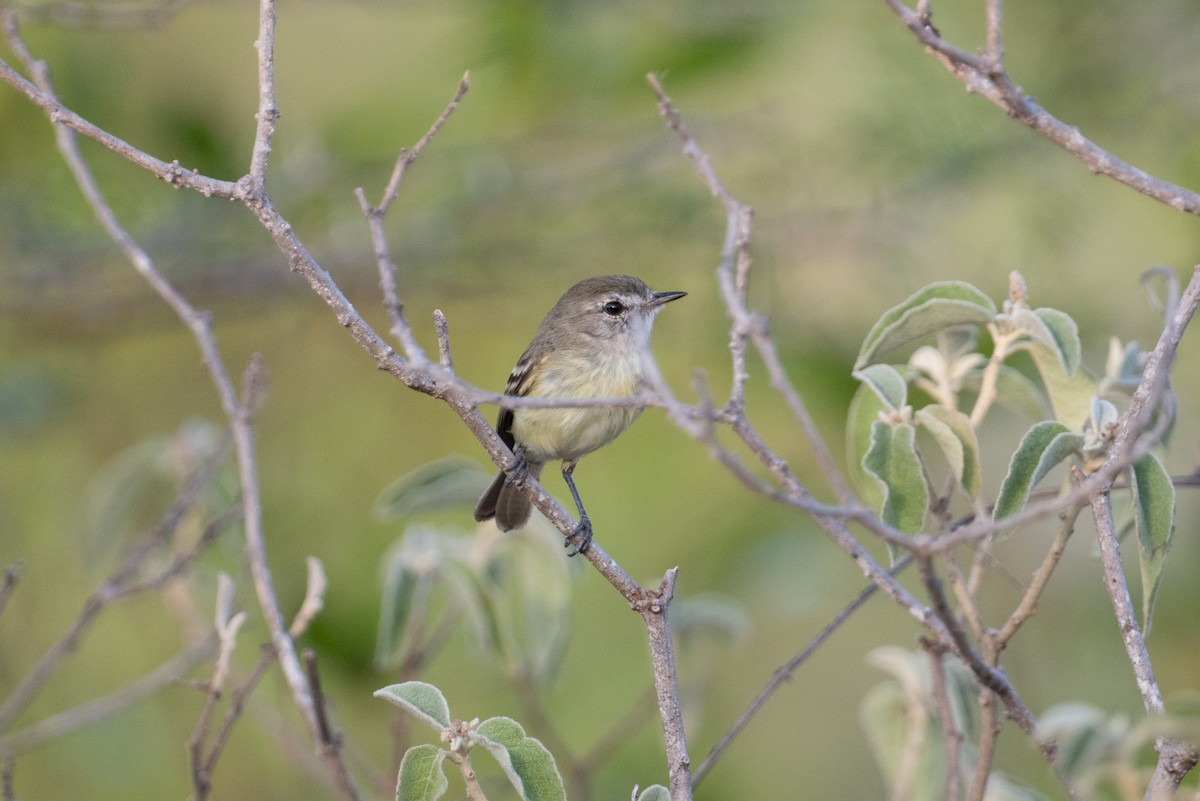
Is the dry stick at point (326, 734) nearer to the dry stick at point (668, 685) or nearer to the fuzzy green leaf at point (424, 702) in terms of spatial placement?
the fuzzy green leaf at point (424, 702)

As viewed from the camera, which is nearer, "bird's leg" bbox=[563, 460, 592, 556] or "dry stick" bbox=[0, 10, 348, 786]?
"dry stick" bbox=[0, 10, 348, 786]

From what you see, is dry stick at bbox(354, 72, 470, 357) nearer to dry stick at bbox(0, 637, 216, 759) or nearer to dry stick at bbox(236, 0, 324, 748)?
dry stick at bbox(236, 0, 324, 748)

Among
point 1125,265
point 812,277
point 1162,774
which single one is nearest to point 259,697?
point 1162,774

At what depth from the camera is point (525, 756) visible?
2.04 m

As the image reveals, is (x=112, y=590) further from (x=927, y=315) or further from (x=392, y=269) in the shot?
(x=927, y=315)

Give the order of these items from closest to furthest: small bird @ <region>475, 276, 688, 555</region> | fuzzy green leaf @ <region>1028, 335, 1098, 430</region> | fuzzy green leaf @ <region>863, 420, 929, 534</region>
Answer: fuzzy green leaf @ <region>863, 420, 929, 534</region>, fuzzy green leaf @ <region>1028, 335, 1098, 430</region>, small bird @ <region>475, 276, 688, 555</region>

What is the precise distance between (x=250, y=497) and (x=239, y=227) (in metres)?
2.55

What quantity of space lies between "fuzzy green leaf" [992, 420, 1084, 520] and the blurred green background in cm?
198

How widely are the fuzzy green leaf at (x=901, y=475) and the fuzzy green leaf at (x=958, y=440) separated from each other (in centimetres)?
7

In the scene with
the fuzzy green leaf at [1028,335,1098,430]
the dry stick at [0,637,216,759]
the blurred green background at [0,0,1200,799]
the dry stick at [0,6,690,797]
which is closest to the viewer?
the dry stick at [0,6,690,797]

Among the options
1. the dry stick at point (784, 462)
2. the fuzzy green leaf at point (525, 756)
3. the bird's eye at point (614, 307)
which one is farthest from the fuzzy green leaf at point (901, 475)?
the bird's eye at point (614, 307)

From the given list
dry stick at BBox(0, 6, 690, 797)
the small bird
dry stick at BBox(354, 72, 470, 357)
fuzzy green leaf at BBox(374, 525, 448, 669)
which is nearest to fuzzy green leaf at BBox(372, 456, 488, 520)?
fuzzy green leaf at BBox(374, 525, 448, 669)

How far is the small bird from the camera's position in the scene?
11.5 ft

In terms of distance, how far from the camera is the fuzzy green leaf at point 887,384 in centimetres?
224
